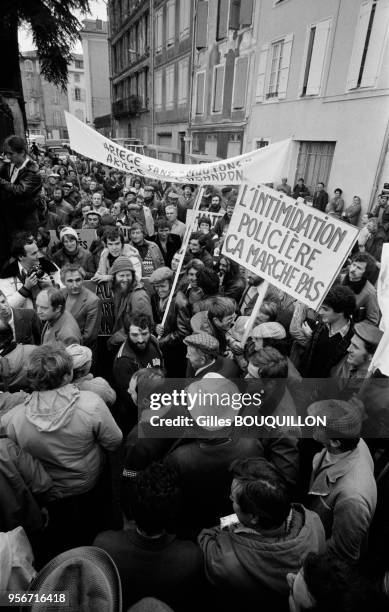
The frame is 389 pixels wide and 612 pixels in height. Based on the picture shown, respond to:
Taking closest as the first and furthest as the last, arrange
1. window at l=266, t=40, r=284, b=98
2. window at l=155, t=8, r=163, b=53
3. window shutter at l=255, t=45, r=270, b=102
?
1. window at l=266, t=40, r=284, b=98
2. window shutter at l=255, t=45, r=270, b=102
3. window at l=155, t=8, r=163, b=53

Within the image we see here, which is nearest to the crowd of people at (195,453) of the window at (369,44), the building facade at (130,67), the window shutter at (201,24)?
the window at (369,44)

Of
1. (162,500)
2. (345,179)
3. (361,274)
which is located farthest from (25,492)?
(345,179)

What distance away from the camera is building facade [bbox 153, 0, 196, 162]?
819 inches

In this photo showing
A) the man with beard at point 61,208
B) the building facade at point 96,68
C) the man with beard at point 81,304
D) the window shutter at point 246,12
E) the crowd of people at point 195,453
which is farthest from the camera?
the building facade at point 96,68

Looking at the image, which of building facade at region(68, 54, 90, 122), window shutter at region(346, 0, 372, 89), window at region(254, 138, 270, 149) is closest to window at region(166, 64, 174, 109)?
window at region(254, 138, 270, 149)

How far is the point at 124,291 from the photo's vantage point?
149 inches

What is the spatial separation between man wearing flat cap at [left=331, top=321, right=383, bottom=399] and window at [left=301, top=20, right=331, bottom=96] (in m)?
11.9

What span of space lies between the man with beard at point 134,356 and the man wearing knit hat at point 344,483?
4.19 ft

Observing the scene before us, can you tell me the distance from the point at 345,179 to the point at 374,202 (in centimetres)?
151

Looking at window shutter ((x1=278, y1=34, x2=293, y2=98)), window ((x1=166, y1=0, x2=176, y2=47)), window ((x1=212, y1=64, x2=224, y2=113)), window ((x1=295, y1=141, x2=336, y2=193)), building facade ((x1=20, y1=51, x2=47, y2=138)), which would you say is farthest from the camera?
building facade ((x1=20, y1=51, x2=47, y2=138))

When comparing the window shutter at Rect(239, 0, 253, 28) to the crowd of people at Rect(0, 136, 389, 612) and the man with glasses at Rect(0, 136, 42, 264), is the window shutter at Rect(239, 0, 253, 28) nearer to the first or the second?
the man with glasses at Rect(0, 136, 42, 264)

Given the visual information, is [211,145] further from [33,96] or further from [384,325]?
[33,96]

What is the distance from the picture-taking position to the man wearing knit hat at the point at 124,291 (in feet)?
11.9

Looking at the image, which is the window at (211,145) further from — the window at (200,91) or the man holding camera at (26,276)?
the man holding camera at (26,276)
